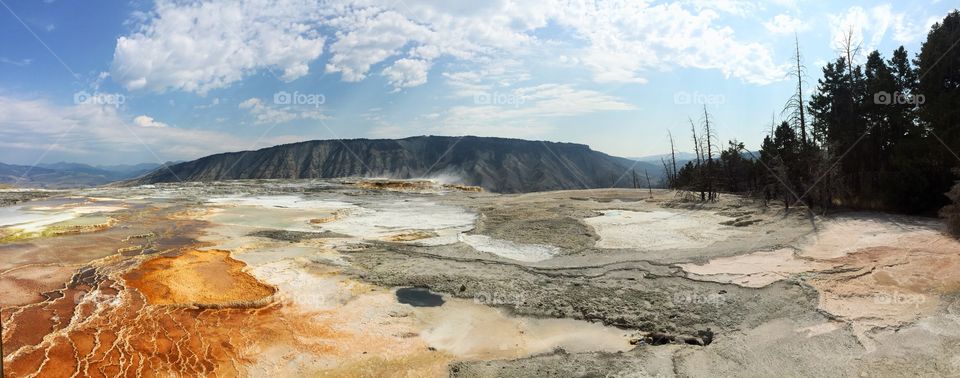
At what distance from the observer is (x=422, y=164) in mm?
147500

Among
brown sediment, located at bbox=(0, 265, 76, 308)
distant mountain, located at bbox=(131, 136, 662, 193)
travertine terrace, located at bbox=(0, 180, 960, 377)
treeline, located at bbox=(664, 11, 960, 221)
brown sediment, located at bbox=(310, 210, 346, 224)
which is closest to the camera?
travertine terrace, located at bbox=(0, 180, 960, 377)

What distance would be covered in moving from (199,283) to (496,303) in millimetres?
7211

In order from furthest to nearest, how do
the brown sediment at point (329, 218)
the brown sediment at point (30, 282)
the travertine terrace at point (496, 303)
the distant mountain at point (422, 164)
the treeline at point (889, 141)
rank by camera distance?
1. the distant mountain at point (422, 164)
2. the brown sediment at point (329, 218)
3. the treeline at point (889, 141)
4. the brown sediment at point (30, 282)
5. the travertine terrace at point (496, 303)

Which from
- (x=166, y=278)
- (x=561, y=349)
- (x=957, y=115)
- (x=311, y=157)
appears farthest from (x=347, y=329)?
(x=311, y=157)

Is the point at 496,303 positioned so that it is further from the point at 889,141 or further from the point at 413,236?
the point at 889,141

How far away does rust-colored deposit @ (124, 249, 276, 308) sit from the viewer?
413 inches

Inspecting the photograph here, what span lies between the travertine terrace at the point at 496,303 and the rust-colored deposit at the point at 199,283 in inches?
2.9

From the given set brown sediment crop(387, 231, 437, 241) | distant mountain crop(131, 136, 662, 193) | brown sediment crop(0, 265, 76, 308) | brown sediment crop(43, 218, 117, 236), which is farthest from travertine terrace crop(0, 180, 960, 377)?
distant mountain crop(131, 136, 662, 193)

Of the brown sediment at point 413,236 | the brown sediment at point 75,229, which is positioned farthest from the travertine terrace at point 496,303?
the brown sediment at point 413,236

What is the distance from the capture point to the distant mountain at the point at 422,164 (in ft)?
445

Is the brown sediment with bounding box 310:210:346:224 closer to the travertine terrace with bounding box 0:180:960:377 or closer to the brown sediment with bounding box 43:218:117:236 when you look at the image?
the travertine terrace with bounding box 0:180:960:377

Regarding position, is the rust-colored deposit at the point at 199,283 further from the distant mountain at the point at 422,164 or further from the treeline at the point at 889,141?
the distant mountain at the point at 422,164

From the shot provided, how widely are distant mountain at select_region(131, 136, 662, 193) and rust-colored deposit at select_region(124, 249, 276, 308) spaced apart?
112453 mm

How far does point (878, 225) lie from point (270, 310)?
1832 centimetres
